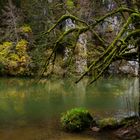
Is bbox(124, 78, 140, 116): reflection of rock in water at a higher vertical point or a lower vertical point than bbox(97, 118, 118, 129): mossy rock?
higher

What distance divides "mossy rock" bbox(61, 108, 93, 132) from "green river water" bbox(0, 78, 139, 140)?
24cm

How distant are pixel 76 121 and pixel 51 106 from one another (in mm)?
4384

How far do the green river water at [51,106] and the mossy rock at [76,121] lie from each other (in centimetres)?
24

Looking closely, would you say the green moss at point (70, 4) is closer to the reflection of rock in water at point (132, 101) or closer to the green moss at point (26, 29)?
the green moss at point (26, 29)

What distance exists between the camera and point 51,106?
16.0 meters

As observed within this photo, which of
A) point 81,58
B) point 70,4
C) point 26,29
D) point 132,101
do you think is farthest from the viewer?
point 26,29

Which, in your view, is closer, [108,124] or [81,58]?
[108,124]

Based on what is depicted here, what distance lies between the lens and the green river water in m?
11.4

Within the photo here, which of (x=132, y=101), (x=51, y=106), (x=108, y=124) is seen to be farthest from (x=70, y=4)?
(x=108, y=124)

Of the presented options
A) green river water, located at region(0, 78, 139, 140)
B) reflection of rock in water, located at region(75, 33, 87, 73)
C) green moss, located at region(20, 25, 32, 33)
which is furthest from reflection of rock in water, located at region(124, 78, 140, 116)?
green moss, located at region(20, 25, 32, 33)

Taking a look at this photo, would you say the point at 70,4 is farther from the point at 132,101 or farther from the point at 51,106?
the point at 51,106

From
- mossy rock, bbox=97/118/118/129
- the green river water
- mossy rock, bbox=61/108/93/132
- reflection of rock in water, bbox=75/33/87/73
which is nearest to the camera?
the green river water

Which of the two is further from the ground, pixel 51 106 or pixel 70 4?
pixel 70 4

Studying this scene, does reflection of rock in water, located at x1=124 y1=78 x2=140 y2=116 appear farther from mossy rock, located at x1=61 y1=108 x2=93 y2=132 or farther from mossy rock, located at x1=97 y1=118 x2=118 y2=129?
mossy rock, located at x1=61 y1=108 x2=93 y2=132
